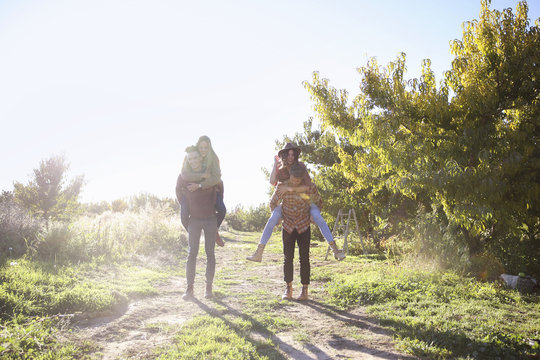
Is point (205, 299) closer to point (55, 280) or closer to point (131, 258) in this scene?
point (55, 280)

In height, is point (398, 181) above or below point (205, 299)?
above

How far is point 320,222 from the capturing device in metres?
5.38

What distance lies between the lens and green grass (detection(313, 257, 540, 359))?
3.48 meters

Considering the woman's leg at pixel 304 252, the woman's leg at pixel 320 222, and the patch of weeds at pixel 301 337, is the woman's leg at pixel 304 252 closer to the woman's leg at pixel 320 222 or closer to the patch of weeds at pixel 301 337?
the woman's leg at pixel 320 222

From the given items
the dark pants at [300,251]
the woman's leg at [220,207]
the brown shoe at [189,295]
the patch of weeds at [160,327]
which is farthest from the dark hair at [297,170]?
the patch of weeds at [160,327]

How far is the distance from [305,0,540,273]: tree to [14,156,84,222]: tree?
18.4 m

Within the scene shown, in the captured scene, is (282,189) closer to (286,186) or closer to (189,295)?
(286,186)

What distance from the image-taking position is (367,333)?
4125mm

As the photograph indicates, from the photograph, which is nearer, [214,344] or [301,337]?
[214,344]

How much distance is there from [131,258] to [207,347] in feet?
22.1

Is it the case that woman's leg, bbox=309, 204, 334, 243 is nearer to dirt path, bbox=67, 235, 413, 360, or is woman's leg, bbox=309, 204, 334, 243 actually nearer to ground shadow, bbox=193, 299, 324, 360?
dirt path, bbox=67, 235, 413, 360

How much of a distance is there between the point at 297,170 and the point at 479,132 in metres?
3.91

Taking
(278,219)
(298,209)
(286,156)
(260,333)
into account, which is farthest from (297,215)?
(260,333)

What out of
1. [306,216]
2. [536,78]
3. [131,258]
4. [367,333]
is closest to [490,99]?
[536,78]
